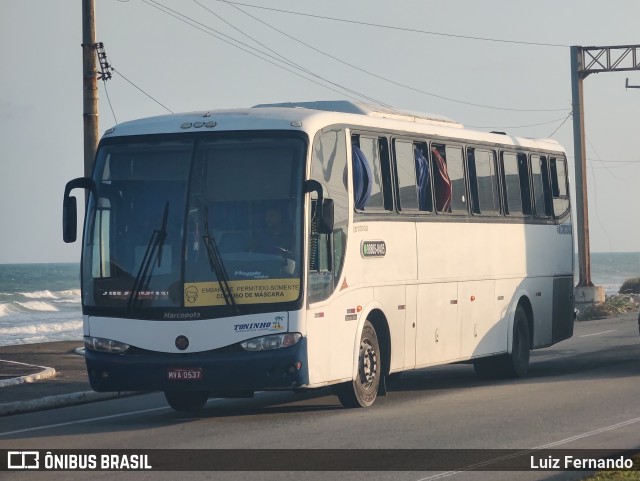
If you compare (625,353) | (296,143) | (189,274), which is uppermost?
(296,143)

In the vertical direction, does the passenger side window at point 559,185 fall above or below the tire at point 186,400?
above

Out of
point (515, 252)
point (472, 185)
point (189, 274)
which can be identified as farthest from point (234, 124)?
point (515, 252)

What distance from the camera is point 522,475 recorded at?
419 inches

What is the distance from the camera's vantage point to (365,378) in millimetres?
15891

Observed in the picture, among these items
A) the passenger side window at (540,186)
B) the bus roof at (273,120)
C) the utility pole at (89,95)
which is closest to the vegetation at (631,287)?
the passenger side window at (540,186)

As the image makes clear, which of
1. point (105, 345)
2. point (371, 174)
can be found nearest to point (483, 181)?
point (371, 174)

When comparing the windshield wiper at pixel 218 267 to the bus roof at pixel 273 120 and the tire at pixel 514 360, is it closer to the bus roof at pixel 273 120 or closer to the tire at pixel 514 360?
the bus roof at pixel 273 120

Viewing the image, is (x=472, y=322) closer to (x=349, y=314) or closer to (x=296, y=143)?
(x=349, y=314)

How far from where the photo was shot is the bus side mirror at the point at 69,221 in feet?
48.9

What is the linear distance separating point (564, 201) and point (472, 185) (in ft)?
14.2

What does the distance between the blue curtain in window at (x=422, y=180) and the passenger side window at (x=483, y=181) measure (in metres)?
1.51

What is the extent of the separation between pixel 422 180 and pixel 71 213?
16.3 feet

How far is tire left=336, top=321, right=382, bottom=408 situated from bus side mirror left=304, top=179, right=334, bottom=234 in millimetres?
1862

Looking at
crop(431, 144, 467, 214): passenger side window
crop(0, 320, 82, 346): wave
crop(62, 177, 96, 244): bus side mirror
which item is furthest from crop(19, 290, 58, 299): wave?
crop(62, 177, 96, 244): bus side mirror
